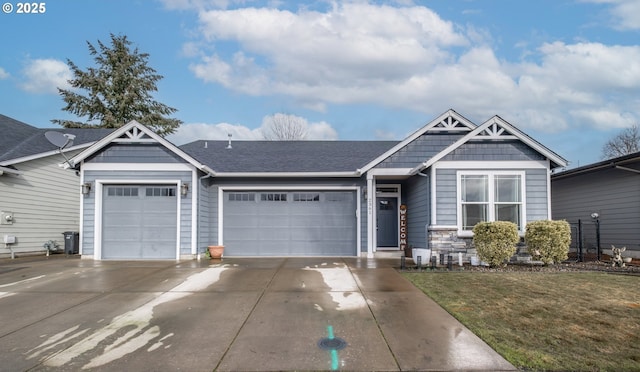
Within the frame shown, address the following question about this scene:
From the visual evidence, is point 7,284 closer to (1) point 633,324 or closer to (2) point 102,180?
(2) point 102,180

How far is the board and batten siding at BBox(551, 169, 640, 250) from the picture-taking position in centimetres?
1186

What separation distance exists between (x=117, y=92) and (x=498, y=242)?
104 ft

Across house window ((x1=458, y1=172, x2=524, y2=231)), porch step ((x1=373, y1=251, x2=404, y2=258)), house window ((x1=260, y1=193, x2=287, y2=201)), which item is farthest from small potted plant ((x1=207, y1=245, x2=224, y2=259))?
house window ((x1=458, y1=172, x2=524, y2=231))

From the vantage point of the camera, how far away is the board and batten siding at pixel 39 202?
13.1 metres

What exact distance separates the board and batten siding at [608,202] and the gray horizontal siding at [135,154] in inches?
545

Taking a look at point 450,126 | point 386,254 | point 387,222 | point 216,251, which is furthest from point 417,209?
→ point 216,251

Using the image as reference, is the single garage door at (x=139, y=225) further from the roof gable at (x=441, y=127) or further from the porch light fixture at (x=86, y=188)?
the roof gable at (x=441, y=127)

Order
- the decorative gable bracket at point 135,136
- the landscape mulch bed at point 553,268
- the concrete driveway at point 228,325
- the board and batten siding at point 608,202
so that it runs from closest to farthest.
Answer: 1. the concrete driveway at point 228,325
2. the landscape mulch bed at point 553,268
3. the board and batten siding at point 608,202
4. the decorative gable bracket at point 135,136

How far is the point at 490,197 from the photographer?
11.5 meters

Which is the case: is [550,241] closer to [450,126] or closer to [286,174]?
[450,126]

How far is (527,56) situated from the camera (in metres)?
15.9

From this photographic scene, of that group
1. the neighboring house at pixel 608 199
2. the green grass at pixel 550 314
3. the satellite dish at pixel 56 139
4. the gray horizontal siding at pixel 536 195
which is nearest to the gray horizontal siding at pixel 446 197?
the gray horizontal siding at pixel 536 195

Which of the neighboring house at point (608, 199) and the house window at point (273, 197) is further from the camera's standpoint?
the house window at point (273, 197)

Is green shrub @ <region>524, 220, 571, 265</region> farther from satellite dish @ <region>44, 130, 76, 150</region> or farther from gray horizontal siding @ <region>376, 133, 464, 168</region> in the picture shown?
satellite dish @ <region>44, 130, 76, 150</region>
